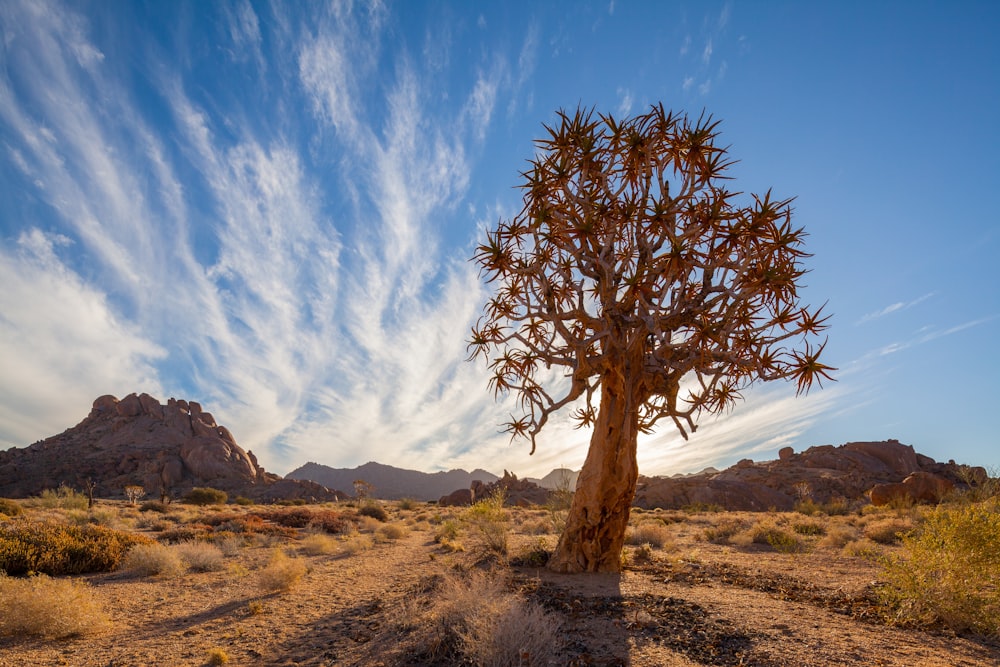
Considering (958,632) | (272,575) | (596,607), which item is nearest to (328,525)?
(272,575)

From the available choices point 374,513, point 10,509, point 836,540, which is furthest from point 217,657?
point 374,513

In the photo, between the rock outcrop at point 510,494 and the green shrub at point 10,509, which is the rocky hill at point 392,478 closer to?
the rock outcrop at point 510,494

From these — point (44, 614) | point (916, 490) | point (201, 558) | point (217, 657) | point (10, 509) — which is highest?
point (10, 509)

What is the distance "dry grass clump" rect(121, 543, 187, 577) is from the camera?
9766 mm

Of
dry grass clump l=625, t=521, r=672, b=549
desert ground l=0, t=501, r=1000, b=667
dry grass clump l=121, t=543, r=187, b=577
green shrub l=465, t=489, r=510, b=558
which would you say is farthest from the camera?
dry grass clump l=625, t=521, r=672, b=549

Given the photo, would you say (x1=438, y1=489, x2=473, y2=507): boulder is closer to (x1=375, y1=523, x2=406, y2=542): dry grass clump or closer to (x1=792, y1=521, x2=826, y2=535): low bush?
(x1=375, y1=523, x2=406, y2=542): dry grass clump

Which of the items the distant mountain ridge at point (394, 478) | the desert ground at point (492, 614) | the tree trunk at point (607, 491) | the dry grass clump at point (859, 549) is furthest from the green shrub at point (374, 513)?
the distant mountain ridge at point (394, 478)

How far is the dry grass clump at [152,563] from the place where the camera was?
977 centimetres

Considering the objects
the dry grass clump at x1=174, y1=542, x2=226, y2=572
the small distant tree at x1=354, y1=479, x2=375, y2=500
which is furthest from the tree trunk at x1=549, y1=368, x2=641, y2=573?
the small distant tree at x1=354, y1=479, x2=375, y2=500

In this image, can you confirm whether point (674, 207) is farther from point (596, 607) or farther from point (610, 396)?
point (596, 607)

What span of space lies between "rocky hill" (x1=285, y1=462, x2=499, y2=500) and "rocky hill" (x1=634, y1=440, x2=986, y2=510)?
2240 inches

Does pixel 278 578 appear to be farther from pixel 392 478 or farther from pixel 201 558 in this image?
pixel 392 478

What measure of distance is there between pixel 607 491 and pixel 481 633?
4.39 m

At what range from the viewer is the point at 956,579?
5.88 meters
